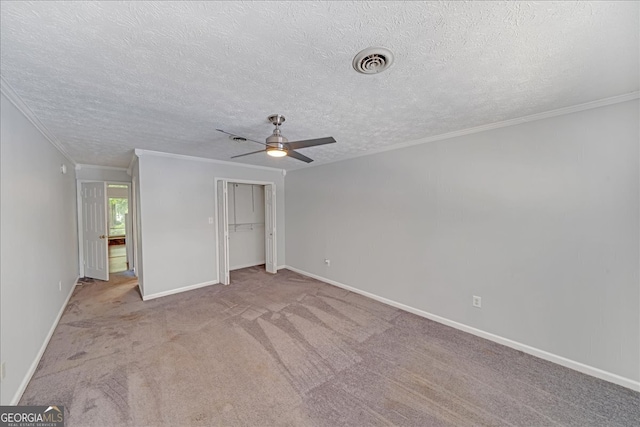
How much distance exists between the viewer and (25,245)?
2.11 meters

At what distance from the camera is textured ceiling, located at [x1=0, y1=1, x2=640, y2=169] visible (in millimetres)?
1106

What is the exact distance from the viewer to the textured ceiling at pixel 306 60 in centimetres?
111

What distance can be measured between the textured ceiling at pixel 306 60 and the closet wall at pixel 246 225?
337 centimetres

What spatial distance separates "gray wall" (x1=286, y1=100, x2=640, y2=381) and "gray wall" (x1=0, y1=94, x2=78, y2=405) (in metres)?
3.78

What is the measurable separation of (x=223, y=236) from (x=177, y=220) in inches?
32.2

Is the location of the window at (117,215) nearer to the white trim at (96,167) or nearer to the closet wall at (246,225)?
the white trim at (96,167)

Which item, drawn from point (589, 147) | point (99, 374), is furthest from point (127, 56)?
point (589, 147)

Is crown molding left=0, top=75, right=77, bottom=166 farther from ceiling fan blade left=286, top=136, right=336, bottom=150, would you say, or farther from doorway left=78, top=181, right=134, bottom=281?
ceiling fan blade left=286, top=136, right=336, bottom=150

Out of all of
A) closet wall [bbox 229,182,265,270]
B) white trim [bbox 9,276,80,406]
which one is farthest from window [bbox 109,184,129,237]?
white trim [bbox 9,276,80,406]

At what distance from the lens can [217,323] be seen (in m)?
3.08

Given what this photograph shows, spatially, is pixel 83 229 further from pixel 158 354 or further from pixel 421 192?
pixel 421 192

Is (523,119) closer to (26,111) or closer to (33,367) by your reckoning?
(26,111)

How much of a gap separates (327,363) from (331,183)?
2987 mm

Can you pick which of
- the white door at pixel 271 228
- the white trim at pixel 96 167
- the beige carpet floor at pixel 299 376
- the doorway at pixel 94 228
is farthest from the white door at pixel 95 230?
the white door at pixel 271 228
